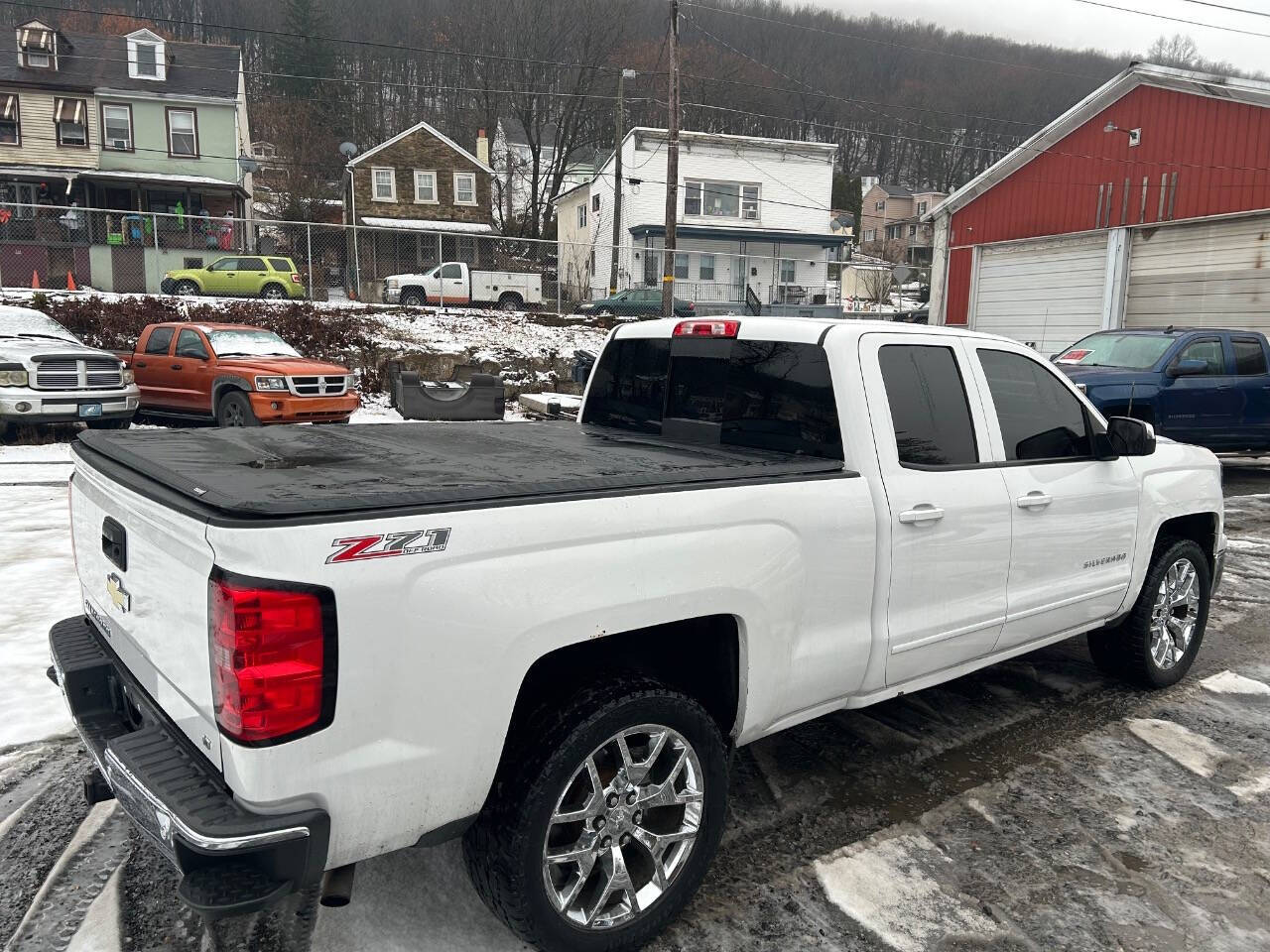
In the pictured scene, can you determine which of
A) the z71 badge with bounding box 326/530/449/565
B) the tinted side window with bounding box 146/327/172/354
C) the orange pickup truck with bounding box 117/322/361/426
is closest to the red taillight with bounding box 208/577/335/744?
the z71 badge with bounding box 326/530/449/565

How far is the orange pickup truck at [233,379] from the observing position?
1238 cm

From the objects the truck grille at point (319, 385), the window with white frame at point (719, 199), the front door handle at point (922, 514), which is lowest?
the truck grille at point (319, 385)

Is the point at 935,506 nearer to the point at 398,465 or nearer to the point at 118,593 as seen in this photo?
the point at 398,465

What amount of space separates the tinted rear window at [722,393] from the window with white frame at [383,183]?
4159cm

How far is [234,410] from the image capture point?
12.6 m

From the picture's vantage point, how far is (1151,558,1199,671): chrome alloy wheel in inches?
189

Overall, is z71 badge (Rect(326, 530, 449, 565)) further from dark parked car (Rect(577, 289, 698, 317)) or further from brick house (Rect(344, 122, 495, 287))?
brick house (Rect(344, 122, 495, 287))

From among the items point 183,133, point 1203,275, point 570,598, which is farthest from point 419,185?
point 570,598

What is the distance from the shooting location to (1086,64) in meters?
A: 67.0

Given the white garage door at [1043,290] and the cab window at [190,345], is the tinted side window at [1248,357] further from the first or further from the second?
the cab window at [190,345]

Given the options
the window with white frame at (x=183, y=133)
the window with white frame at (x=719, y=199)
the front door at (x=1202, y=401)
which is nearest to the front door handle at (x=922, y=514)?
the front door at (x=1202, y=401)

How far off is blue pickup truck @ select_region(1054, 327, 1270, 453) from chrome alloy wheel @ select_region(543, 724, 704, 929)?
10.1 meters

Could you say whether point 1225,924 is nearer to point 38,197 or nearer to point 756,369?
point 756,369

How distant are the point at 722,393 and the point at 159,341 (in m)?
12.8
